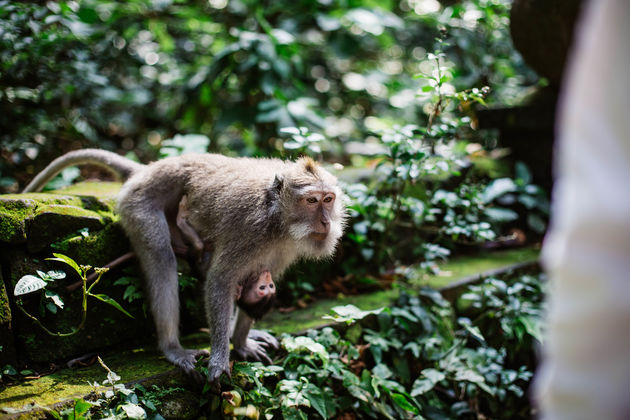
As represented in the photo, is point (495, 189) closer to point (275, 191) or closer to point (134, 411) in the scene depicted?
point (275, 191)

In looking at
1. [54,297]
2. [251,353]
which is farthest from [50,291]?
[251,353]

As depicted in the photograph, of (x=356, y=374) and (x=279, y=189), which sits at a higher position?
(x=279, y=189)

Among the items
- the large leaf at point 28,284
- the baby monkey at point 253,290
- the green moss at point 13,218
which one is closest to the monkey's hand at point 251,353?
the baby monkey at point 253,290

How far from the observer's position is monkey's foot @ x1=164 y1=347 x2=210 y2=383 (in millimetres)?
3404

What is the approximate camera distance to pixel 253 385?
358 centimetres

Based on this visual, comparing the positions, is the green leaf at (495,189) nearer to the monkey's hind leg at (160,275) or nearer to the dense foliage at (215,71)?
the dense foliage at (215,71)

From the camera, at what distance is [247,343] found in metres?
3.94

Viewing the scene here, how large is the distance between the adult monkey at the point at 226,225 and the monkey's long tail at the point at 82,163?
394 millimetres

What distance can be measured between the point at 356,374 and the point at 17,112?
510 cm

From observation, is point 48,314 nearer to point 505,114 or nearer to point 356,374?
point 356,374

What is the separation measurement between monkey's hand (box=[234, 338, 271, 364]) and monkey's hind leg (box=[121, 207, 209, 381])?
281mm

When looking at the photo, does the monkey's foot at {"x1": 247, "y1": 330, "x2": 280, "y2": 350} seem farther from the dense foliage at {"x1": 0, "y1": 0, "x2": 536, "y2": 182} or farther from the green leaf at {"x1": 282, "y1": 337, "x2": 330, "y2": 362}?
the dense foliage at {"x1": 0, "y1": 0, "x2": 536, "y2": 182}

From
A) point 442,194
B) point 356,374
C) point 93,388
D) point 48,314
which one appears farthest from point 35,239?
point 442,194

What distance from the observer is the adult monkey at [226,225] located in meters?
3.51
